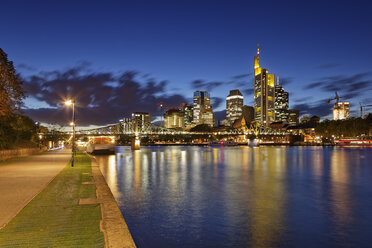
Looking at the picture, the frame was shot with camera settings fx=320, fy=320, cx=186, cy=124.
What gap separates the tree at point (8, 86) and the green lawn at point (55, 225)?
63.5ft

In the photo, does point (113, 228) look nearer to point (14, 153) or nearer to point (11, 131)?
point (14, 153)

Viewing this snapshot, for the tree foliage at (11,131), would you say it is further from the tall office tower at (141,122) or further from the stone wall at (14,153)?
the tall office tower at (141,122)

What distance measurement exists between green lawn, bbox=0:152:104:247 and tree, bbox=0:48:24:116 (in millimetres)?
19355

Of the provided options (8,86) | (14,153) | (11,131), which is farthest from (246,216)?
(11,131)

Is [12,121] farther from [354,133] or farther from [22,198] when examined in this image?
[354,133]

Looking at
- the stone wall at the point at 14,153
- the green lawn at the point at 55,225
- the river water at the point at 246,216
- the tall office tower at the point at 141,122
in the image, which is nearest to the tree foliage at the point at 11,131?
the stone wall at the point at 14,153

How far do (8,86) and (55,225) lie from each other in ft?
84.3

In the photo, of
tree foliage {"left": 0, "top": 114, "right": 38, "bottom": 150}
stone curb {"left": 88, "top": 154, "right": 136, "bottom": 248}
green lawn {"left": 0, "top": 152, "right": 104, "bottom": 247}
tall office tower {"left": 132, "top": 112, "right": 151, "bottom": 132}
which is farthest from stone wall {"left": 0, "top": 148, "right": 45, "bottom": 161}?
tall office tower {"left": 132, "top": 112, "right": 151, "bottom": 132}

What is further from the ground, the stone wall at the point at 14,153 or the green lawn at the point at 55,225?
the stone wall at the point at 14,153

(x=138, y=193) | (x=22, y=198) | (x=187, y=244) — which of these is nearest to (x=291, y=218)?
(x=187, y=244)

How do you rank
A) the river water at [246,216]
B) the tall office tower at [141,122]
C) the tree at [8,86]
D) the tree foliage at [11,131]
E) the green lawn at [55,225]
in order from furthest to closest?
1. the tall office tower at [141,122]
2. the tree foliage at [11,131]
3. the tree at [8,86]
4. the river water at [246,216]
5. the green lawn at [55,225]

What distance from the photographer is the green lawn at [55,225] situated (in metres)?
6.91

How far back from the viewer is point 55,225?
8.20 metres

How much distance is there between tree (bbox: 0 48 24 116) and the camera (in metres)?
28.0
